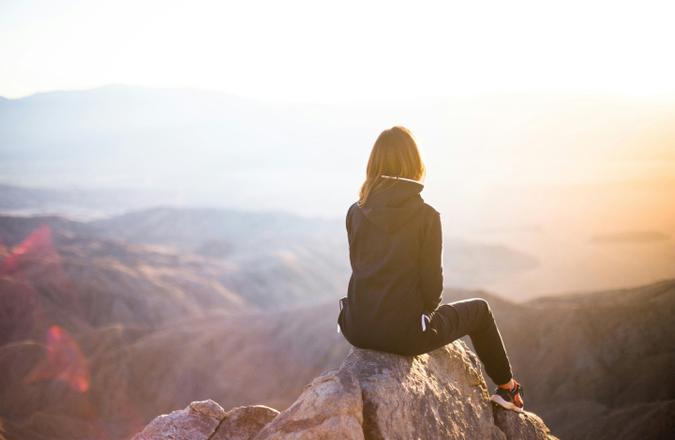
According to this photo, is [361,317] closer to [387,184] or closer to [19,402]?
[387,184]

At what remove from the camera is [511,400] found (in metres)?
4.91

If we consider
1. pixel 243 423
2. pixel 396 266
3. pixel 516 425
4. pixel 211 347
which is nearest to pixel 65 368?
pixel 211 347

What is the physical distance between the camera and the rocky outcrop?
3850mm

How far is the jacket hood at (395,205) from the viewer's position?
12.5 ft

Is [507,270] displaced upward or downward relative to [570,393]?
downward

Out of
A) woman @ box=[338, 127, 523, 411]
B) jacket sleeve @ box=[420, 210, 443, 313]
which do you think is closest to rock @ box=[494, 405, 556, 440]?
woman @ box=[338, 127, 523, 411]

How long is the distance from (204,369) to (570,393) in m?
19.1

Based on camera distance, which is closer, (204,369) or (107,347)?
(204,369)

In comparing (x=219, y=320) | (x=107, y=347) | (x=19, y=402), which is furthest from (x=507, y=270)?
(x=19, y=402)

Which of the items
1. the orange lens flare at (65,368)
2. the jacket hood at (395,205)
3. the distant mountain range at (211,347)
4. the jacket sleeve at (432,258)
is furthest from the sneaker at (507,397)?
the orange lens flare at (65,368)

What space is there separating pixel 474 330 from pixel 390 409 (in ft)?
3.72

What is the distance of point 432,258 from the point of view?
3830 mm

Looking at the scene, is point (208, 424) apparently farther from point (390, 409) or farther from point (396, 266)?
point (396, 266)

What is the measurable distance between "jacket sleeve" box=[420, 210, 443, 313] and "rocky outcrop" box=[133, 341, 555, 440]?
2.57ft
